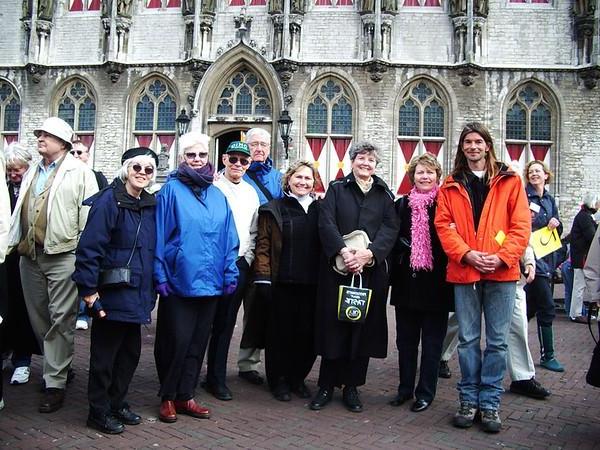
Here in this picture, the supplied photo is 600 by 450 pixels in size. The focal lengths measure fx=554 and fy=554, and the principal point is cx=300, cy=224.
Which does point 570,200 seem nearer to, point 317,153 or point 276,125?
point 317,153

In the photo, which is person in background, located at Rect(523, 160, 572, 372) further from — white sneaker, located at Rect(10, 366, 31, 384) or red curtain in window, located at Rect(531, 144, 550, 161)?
red curtain in window, located at Rect(531, 144, 550, 161)

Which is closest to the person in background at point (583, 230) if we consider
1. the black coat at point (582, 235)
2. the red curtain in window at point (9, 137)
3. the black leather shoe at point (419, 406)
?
the black coat at point (582, 235)

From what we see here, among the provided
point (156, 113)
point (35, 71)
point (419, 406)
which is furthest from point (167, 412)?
point (35, 71)

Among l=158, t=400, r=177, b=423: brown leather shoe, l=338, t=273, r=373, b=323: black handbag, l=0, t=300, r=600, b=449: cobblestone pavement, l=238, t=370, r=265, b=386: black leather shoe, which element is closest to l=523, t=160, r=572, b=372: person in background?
l=0, t=300, r=600, b=449: cobblestone pavement

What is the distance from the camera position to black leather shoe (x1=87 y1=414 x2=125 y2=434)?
3766mm

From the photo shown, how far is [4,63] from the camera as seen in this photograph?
17.5 meters

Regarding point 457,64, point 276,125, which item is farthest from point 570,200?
point 276,125

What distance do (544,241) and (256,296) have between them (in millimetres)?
2922

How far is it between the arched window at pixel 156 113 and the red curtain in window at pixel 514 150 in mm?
10167

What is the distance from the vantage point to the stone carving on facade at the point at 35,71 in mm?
17141

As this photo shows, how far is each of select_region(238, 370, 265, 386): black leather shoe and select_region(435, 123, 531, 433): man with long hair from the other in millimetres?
1856

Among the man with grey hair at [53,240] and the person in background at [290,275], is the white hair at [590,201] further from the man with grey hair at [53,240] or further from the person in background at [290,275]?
the man with grey hair at [53,240]

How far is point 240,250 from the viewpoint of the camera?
4.79 meters

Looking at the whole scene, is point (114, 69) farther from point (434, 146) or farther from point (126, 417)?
point (126, 417)
